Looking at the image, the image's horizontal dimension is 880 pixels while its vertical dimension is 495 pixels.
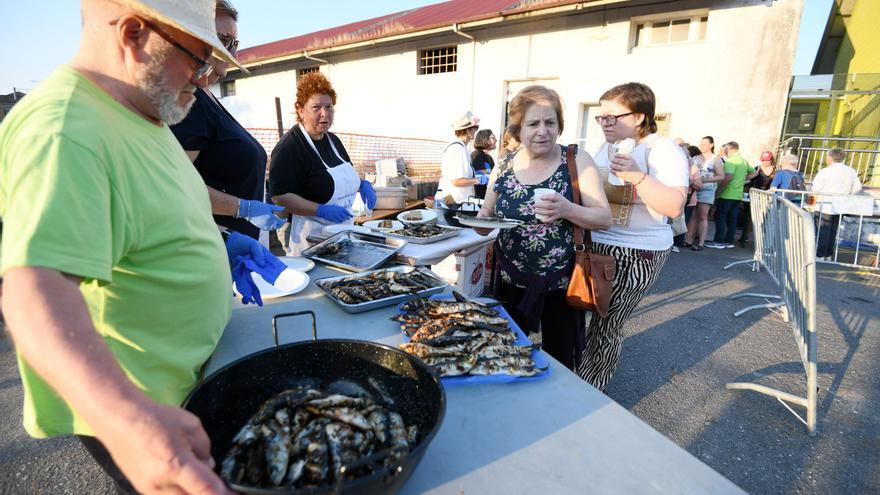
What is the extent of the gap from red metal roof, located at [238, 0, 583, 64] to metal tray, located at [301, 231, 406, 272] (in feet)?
30.2

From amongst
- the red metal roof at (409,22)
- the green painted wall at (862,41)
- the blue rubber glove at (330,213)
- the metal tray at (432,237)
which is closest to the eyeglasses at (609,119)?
the metal tray at (432,237)

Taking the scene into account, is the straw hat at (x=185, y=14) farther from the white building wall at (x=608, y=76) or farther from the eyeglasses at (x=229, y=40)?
the white building wall at (x=608, y=76)

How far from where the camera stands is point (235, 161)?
2348 millimetres

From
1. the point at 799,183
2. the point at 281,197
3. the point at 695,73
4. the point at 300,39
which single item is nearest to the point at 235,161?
the point at 281,197

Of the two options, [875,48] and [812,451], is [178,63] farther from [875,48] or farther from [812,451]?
[875,48]

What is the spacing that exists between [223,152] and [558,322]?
6.97ft

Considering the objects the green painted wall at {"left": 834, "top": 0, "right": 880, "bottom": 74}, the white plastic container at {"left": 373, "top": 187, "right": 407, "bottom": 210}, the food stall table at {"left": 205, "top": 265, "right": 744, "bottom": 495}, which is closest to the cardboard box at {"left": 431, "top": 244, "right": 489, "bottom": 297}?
the white plastic container at {"left": 373, "top": 187, "right": 407, "bottom": 210}

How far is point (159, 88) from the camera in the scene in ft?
3.18

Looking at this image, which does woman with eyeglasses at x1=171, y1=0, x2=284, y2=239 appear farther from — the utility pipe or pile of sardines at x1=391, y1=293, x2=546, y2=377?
the utility pipe

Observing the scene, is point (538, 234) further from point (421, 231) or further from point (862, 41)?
point (862, 41)

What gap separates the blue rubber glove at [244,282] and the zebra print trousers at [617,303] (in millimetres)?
1844

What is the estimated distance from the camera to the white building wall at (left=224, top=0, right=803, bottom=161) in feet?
26.9

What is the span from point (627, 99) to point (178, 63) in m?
2.20

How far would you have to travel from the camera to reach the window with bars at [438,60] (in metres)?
12.5
